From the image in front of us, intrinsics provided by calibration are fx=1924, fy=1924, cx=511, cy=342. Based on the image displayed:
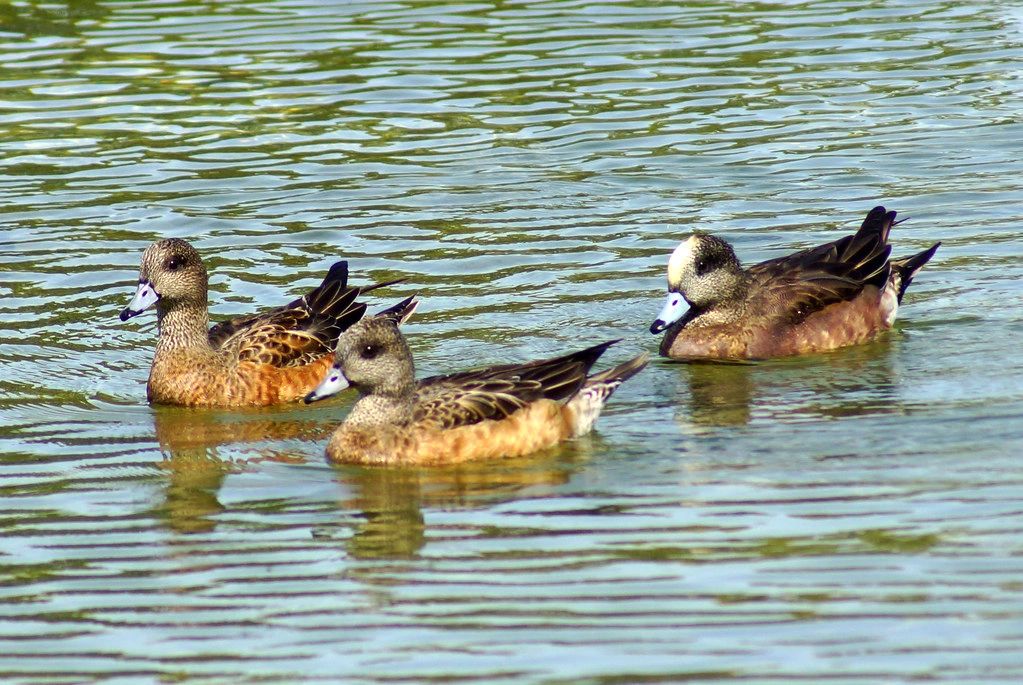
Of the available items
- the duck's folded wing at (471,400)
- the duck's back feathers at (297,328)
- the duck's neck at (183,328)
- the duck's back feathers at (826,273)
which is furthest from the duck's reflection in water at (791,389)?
the duck's neck at (183,328)

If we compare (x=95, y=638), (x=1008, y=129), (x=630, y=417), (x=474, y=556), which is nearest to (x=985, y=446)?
(x=630, y=417)

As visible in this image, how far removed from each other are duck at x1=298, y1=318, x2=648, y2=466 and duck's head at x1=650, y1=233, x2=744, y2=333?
1717mm

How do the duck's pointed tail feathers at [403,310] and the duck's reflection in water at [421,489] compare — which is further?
the duck's pointed tail feathers at [403,310]

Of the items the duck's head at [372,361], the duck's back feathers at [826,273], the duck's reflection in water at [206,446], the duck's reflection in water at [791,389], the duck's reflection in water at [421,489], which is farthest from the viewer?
the duck's back feathers at [826,273]

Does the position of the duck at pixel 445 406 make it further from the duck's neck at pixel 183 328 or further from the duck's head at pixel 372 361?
the duck's neck at pixel 183 328

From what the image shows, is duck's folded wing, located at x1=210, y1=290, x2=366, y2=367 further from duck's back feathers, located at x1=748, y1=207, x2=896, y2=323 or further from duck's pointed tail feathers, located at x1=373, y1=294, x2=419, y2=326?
duck's back feathers, located at x1=748, y1=207, x2=896, y2=323

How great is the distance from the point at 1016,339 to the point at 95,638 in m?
6.09

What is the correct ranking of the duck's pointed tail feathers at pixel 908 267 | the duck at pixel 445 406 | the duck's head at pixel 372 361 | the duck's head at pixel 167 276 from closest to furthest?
1. the duck at pixel 445 406
2. the duck's head at pixel 372 361
3. the duck's head at pixel 167 276
4. the duck's pointed tail feathers at pixel 908 267

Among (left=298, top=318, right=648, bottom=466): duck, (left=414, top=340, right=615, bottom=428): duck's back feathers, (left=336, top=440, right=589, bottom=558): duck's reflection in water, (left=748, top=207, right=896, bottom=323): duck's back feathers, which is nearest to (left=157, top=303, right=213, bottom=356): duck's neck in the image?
(left=298, top=318, right=648, bottom=466): duck

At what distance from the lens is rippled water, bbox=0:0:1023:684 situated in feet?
22.8

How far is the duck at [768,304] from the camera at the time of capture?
38.3ft

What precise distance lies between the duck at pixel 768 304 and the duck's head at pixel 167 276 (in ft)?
9.24

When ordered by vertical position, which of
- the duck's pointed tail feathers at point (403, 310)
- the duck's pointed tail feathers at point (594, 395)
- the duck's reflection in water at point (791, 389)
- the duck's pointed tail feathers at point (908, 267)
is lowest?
the duck's reflection in water at point (791, 389)

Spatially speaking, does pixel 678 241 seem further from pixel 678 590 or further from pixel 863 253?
pixel 678 590
